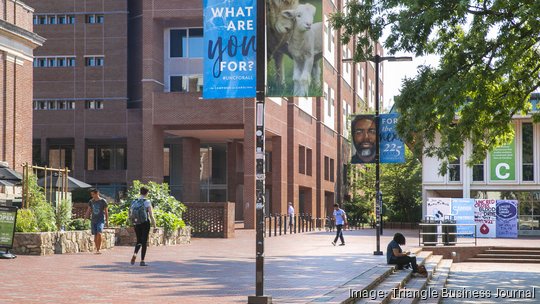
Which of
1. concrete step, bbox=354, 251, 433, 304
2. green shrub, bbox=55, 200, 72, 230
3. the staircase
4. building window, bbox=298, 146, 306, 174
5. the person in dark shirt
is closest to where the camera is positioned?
concrete step, bbox=354, 251, 433, 304

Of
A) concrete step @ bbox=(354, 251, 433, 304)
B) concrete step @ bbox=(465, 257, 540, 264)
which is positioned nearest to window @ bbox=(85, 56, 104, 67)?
concrete step @ bbox=(465, 257, 540, 264)

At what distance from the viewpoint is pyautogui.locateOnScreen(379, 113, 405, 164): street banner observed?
89.0 feet

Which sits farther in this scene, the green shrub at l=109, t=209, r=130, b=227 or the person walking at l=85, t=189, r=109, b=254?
the green shrub at l=109, t=209, r=130, b=227

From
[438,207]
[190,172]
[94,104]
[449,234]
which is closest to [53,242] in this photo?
[449,234]

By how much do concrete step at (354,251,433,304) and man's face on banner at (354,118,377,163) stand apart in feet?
31.4

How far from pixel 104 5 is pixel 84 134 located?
9.15m

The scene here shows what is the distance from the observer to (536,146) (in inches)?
1944

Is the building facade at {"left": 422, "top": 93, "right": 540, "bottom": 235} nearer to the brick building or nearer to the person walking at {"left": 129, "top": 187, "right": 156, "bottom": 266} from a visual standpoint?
the brick building

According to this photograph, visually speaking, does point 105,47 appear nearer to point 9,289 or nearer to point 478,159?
point 478,159

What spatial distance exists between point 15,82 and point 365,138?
16311mm

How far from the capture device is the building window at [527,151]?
49.4 m

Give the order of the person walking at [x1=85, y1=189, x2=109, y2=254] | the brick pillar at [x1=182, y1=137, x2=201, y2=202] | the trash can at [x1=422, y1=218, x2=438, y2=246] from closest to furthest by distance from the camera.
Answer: the person walking at [x1=85, y1=189, x2=109, y2=254]
the trash can at [x1=422, y1=218, x2=438, y2=246]
the brick pillar at [x1=182, y1=137, x2=201, y2=202]

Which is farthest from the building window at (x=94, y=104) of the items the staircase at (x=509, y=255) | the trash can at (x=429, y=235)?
the staircase at (x=509, y=255)

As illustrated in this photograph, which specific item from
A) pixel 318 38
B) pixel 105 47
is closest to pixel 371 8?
pixel 318 38
